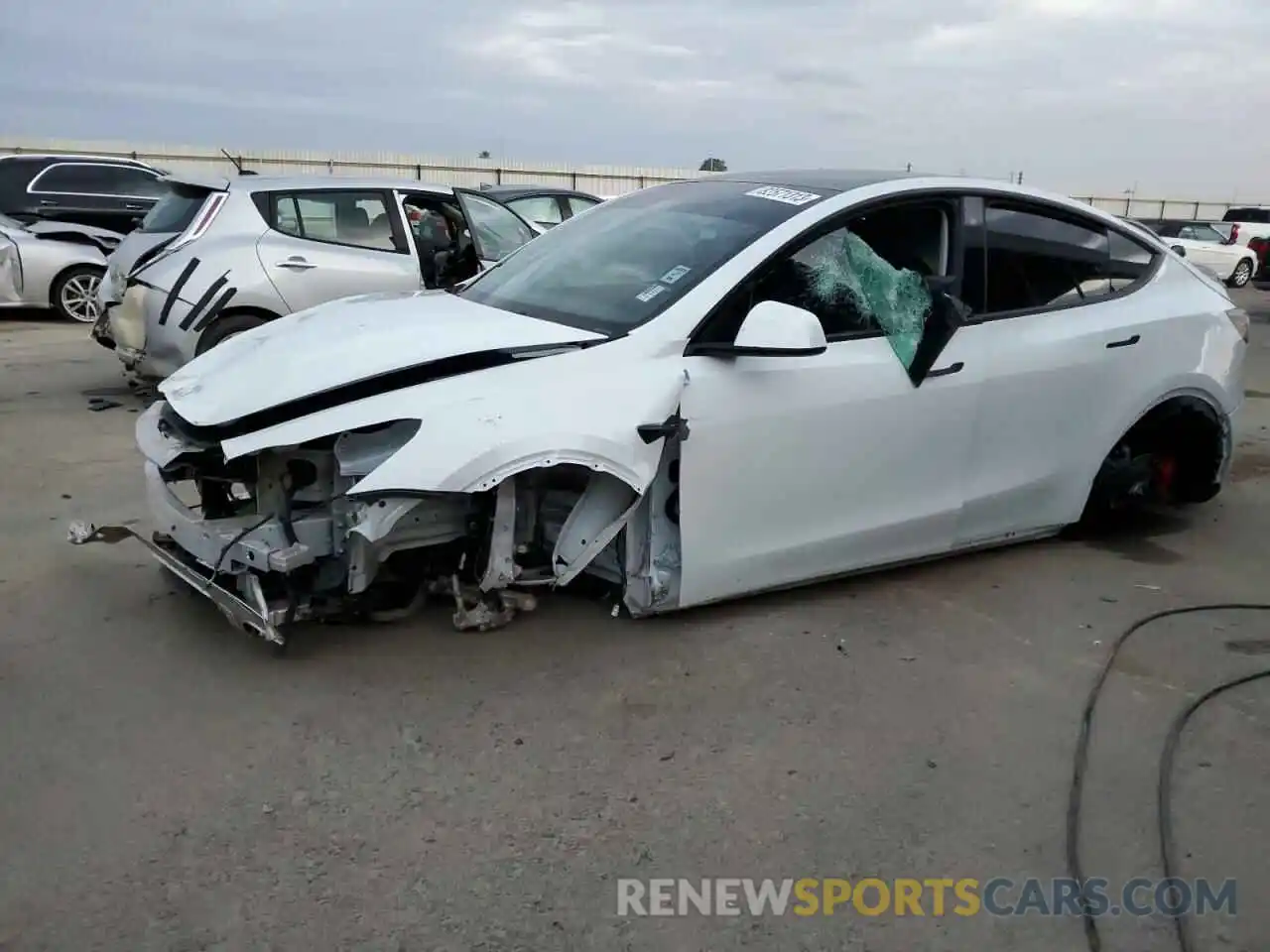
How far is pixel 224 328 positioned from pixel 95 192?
25.1 ft

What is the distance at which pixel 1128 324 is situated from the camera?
4656mm

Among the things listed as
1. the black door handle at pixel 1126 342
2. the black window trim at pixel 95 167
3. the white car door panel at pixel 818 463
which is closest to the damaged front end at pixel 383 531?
the white car door panel at pixel 818 463

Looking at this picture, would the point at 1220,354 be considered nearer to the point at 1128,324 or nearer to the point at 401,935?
the point at 1128,324

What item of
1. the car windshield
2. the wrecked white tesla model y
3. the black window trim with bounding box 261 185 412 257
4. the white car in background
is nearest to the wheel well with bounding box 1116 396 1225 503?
the wrecked white tesla model y

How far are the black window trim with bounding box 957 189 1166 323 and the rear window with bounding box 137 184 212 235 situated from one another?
213 inches

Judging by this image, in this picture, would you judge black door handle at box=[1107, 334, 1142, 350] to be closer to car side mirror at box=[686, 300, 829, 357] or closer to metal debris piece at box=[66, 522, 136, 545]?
car side mirror at box=[686, 300, 829, 357]

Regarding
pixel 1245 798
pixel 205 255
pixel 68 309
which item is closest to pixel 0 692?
pixel 1245 798

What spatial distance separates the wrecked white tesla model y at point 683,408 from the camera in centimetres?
338

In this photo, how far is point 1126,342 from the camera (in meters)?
4.63

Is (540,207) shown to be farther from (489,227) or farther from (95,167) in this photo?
(95,167)

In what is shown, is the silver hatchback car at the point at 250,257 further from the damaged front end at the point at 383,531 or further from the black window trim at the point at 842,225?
the black window trim at the point at 842,225

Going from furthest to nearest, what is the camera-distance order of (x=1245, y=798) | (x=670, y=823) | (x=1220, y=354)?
(x=1220, y=354)
(x=1245, y=798)
(x=670, y=823)

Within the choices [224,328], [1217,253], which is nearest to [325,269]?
[224,328]

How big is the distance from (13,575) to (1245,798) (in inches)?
177
